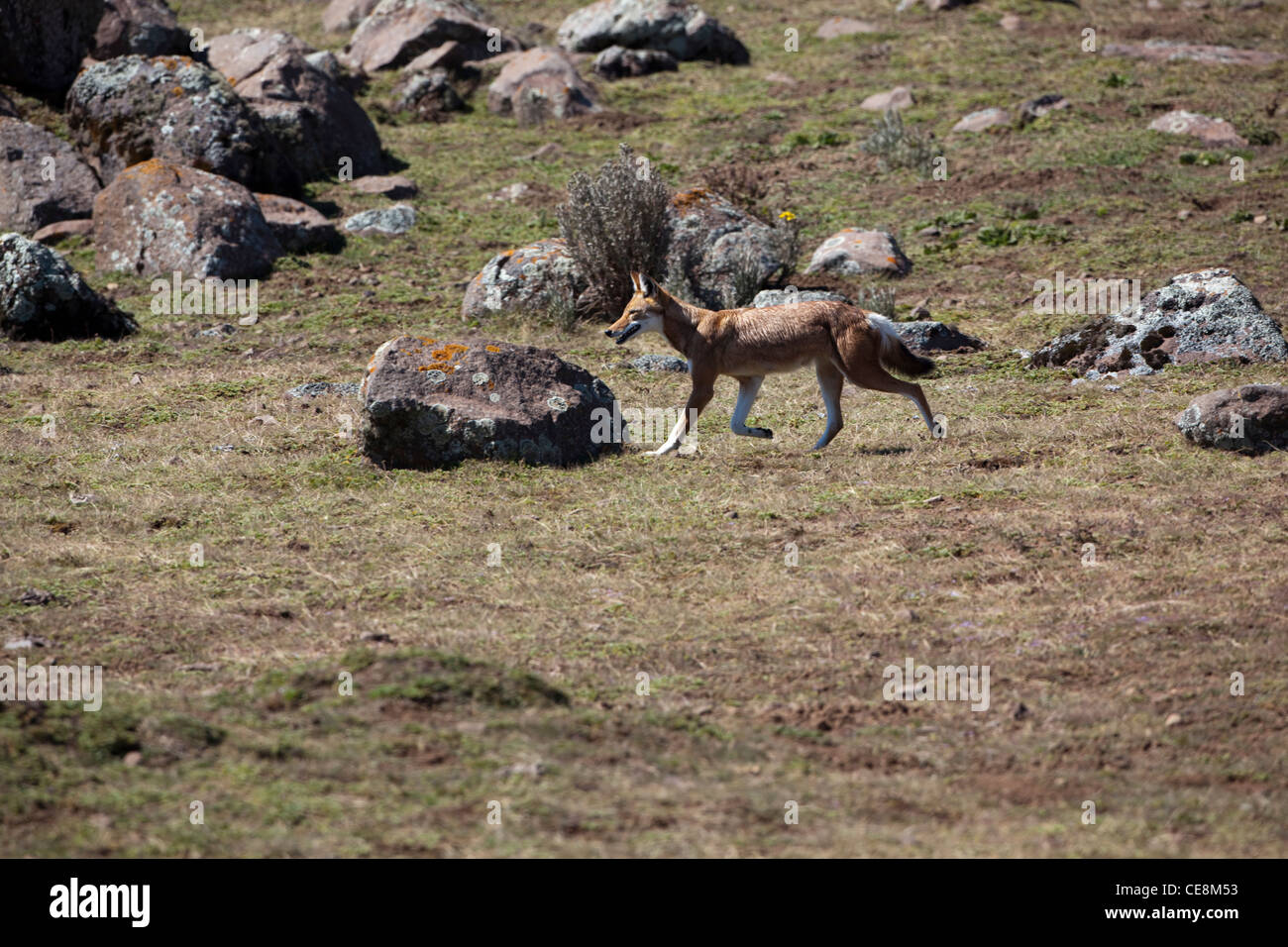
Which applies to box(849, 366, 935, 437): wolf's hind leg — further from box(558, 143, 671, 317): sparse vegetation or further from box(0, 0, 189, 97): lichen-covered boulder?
box(0, 0, 189, 97): lichen-covered boulder

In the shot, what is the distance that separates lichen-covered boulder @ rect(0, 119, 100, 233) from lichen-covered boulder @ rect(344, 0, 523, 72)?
8919 millimetres

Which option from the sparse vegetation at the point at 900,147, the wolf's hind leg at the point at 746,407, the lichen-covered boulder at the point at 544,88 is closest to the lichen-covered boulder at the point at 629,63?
the lichen-covered boulder at the point at 544,88

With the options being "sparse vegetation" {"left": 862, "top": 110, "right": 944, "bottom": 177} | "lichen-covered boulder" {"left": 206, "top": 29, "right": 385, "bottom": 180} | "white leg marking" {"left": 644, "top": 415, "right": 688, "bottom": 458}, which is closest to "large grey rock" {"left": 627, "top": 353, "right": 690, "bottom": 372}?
"white leg marking" {"left": 644, "top": 415, "right": 688, "bottom": 458}

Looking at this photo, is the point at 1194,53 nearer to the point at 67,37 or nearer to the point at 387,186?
the point at 387,186

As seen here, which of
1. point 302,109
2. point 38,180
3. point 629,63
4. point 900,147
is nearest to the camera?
point 38,180

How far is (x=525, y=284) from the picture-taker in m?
16.0

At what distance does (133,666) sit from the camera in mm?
7090

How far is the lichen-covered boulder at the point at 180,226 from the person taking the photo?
16.7 m

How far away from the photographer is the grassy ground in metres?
5.55

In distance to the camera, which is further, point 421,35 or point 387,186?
point 421,35

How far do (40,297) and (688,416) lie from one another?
8423 millimetres

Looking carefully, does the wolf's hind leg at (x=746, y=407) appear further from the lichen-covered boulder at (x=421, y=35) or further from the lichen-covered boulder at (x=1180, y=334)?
the lichen-covered boulder at (x=421, y=35)

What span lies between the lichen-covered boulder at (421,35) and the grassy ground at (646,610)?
1190cm

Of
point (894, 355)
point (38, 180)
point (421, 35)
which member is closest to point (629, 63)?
point (421, 35)
